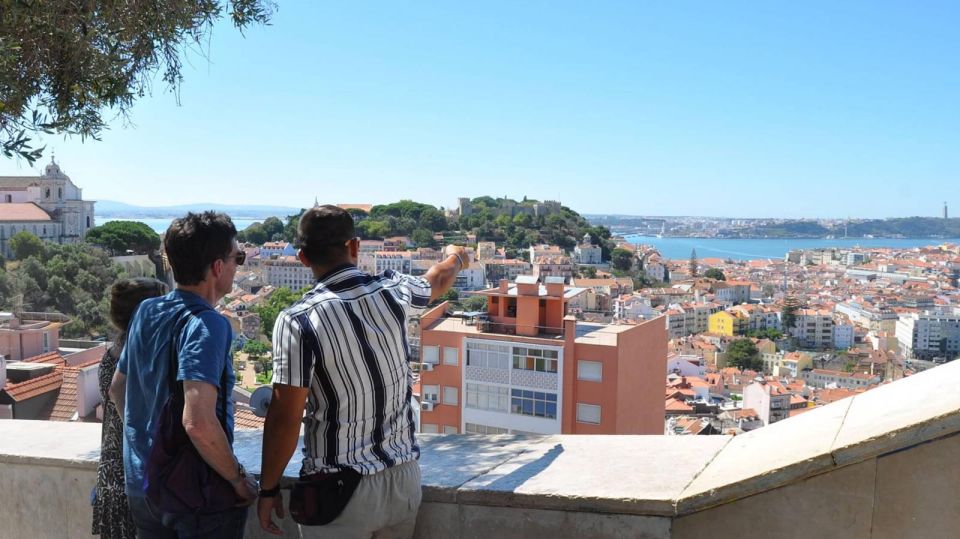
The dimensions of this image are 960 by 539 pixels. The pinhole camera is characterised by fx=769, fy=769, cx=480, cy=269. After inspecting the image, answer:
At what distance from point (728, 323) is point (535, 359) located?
59.6 m

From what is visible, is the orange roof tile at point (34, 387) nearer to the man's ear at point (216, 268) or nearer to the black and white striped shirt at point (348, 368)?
the man's ear at point (216, 268)

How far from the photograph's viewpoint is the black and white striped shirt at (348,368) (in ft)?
4.38

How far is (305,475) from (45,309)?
29557mm

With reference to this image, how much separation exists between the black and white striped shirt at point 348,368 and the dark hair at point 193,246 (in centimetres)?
19

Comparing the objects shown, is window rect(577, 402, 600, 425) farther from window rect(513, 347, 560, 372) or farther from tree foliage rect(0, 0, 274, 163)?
tree foliage rect(0, 0, 274, 163)

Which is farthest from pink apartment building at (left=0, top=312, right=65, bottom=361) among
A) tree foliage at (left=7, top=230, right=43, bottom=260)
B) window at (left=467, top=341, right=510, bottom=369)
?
Answer: tree foliage at (left=7, top=230, right=43, bottom=260)

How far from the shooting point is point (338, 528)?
4.47 feet

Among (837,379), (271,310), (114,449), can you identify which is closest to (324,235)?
(114,449)

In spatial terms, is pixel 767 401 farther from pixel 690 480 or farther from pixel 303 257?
pixel 303 257

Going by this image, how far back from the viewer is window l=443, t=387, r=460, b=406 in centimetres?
1341

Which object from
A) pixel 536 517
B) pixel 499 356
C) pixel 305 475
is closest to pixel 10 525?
pixel 305 475

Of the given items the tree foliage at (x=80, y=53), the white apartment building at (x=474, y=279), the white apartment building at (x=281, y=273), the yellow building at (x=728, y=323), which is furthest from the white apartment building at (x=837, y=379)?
the tree foliage at (x=80, y=53)

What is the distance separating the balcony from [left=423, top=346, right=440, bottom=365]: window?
1175cm

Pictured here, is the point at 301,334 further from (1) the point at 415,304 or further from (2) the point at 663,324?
(2) the point at 663,324
